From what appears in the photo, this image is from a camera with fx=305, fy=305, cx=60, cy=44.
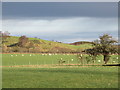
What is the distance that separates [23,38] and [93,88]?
99768mm

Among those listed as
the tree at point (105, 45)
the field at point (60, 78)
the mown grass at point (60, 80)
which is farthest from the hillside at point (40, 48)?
the mown grass at point (60, 80)

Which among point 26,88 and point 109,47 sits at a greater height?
point 109,47

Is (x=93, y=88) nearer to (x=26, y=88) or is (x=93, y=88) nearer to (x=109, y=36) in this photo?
(x=26, y=88)

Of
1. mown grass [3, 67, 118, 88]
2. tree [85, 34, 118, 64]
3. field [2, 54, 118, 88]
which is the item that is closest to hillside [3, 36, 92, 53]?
tree [85, 34, 118, 64]

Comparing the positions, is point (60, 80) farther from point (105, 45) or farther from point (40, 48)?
point (40, 48)

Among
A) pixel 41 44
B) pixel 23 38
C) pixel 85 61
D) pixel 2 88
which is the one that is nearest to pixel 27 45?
pixel 23 38

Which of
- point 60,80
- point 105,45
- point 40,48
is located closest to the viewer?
point 60,80

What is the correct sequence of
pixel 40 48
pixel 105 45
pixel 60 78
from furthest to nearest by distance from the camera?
pixel 40 48 < pixel 105 45 < pixel 60 78

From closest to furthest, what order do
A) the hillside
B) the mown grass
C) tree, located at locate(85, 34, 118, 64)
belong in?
1. the mown grass
2. tree, located at locate(85, 34, 118, 64)
3. the hillside

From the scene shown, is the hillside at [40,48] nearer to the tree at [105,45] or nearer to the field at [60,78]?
the tree at [105,45]

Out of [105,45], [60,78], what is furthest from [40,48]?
[60,78]

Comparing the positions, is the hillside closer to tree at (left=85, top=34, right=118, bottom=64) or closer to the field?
tree at (left=85, top=34, right=118, bottom=64)

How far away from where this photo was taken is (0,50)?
280 ft

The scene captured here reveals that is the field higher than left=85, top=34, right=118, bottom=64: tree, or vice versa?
left=85, top=34, right=118, bottom=64: tree
